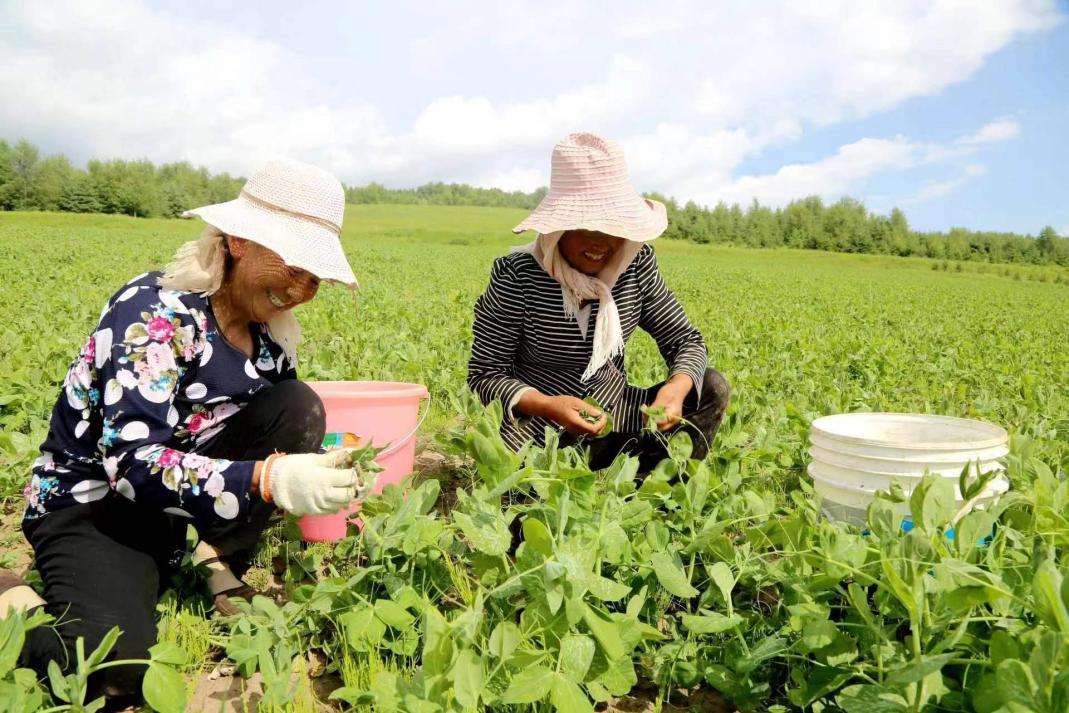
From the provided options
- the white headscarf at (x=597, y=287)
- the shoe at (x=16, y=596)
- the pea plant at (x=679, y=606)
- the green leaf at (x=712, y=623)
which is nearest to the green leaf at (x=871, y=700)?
the pea plant at (x=679, y=606)

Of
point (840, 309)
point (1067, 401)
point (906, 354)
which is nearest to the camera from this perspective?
point (1067, 401)

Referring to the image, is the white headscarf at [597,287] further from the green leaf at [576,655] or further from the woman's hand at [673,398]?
the green leaf at [576,655]

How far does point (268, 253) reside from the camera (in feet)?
6.21

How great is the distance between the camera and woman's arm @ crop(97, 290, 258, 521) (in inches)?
67.7

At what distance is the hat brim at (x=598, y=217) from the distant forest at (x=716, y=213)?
51856 mm

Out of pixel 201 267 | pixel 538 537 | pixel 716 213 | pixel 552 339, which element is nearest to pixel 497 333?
pixel 552 339

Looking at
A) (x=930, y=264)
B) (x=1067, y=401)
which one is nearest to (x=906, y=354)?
(x=1067, y=401)

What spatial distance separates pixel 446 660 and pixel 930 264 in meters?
49.0

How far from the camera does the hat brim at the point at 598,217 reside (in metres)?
2.30

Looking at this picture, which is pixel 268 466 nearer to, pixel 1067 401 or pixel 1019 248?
pixel 1067 401

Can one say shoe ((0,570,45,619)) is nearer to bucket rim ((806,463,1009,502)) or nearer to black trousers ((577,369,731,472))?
black trousers ((577,369,731,472))

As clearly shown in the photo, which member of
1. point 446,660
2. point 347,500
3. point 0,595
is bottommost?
point 0,595

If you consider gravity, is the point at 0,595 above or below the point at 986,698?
below

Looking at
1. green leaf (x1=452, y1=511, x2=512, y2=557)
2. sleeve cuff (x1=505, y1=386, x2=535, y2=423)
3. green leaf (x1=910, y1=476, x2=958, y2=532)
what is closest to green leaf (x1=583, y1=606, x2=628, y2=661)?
green leaf (x1=452, y1=511, x2=512, y2=557)
